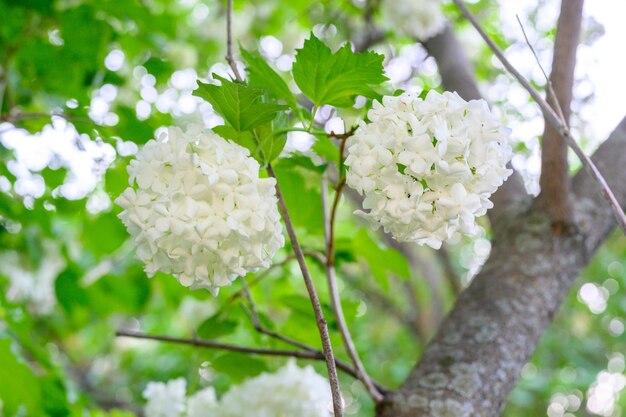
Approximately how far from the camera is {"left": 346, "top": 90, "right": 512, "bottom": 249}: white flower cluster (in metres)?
0.70

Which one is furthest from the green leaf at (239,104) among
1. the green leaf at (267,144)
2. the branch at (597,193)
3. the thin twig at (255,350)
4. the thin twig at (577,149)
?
the branch at (597,193)

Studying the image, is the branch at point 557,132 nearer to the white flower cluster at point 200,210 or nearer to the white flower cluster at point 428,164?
the white flower cluster at point 428,164

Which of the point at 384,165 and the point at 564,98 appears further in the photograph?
the point at 564,98

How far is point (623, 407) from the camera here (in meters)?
4.88

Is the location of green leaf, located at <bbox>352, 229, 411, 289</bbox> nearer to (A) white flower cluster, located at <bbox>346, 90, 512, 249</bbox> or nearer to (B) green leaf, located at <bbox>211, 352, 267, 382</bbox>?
(B) green leaf, located at <bbox>211, 352, 267, 382</bbox>

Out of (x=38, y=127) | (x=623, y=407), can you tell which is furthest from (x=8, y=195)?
(x=623, y=407)

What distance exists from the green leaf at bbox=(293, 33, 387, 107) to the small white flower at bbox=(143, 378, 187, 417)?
757mm

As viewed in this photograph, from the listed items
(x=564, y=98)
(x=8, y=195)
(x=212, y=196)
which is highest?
(x=8, y=195)

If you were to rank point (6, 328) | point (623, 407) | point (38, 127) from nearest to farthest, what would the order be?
point (6, 328)
point (38, 127)
point (623, 407)

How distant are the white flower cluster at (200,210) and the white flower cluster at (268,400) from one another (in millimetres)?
565

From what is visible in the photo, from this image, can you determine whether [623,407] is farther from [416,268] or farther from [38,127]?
[38,127]

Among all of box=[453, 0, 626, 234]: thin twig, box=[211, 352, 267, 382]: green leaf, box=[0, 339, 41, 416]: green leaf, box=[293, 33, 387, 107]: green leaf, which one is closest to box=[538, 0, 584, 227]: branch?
box=[453, 0, 626, 234]: thin twig

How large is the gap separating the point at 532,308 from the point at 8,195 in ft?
4.21

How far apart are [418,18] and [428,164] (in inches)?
68.8
